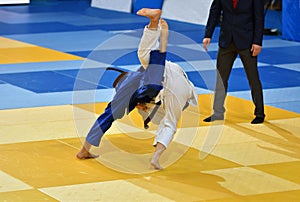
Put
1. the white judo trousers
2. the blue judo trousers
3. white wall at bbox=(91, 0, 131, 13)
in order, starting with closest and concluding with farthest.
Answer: the blue judo trousers
the white judo trousers
white wall at bbox=(91, 0, 131, 13)

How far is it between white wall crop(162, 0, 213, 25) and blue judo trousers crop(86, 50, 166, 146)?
452 inches

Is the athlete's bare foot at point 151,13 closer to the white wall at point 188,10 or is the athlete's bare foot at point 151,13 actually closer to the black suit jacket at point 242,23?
the black suit jacket at point 242,23

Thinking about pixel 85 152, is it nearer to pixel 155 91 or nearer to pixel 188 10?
Answer: pixel 155 91

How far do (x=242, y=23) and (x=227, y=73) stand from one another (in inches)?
29.5

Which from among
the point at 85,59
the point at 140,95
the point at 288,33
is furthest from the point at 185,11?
the point at 140,95

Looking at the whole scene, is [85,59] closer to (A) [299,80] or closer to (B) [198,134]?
(A) [299,80]

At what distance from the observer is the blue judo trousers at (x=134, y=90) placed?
25.6 ft

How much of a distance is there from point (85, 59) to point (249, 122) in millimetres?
5446

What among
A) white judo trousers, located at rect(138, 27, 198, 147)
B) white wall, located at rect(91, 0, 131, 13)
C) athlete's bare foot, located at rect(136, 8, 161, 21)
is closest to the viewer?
athlete's bare foot, located at rect(136, 8, 161, 21)

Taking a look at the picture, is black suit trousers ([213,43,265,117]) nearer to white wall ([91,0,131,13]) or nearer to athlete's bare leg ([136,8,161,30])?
athlete's bare leg ([136,8,161,30])

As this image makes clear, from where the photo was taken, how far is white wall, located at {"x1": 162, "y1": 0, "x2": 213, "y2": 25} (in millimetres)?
19531

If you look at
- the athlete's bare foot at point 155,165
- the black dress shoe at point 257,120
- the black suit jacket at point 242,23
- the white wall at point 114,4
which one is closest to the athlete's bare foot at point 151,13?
the athlete's bare foot at point 155,165

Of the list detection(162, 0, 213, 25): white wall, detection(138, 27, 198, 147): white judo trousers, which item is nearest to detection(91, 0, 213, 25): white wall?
detection(162, 0, 213, 25): white wall

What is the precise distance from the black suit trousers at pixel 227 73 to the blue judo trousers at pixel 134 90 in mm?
2160
